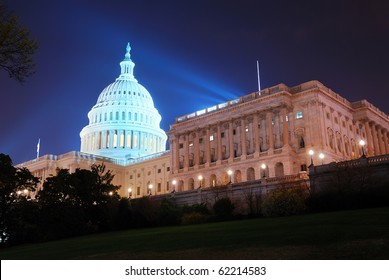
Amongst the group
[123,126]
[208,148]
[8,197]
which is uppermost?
[123,126]

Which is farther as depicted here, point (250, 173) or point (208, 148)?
point (208, 148)

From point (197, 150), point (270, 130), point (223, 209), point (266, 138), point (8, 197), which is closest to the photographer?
point (223, 209)

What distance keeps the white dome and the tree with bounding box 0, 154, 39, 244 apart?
247 ft

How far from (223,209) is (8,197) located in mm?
27339

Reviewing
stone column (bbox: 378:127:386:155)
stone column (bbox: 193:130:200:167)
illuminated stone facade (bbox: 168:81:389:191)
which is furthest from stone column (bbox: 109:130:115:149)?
stone column (bbox: 378:127:386:155)

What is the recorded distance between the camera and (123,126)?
138875 mm

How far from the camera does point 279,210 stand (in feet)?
131

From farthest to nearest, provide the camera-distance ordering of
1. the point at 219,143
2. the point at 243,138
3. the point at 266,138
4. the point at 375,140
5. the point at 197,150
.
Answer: the point at 197,150 → the point at 375,140 → the point at 219,143 → the point at 243,138 → the point at 266,138

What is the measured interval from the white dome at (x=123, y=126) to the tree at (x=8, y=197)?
75.3m

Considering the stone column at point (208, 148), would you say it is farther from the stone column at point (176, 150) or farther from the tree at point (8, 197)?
the tree at point (8, 197)

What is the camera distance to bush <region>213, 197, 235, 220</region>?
45.8m

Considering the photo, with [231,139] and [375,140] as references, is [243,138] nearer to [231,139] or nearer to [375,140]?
[231,139]

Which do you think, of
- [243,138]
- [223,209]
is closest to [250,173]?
[243,138]
